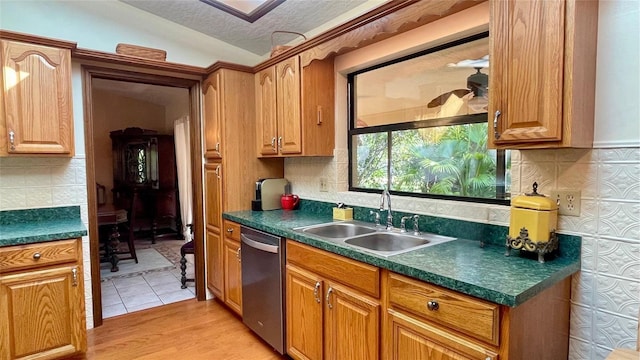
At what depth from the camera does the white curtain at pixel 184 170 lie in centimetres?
541

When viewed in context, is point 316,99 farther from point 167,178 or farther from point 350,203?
point 167,178

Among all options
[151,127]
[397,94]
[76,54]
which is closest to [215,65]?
[76,54]

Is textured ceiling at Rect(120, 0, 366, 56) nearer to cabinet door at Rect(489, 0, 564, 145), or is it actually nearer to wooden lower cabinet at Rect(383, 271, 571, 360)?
cabinet door at Rect(489, 0, 564, 145)

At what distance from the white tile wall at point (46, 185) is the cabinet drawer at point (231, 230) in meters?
1.08

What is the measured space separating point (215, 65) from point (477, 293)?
2642mm

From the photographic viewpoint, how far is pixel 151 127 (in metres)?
6.39

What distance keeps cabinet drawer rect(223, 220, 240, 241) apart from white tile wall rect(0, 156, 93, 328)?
1.08m

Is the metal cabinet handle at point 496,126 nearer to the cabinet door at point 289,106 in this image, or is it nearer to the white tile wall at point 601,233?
the white tile wall at point 601,233

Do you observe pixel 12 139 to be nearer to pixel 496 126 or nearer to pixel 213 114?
pixel 213 114

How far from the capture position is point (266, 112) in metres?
2.93

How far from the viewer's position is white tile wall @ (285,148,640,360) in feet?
4.36

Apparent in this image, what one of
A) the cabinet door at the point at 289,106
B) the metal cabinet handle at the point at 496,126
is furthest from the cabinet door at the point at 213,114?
the metal cabinet handle at the point at 496,126

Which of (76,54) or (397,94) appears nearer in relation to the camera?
(397,94)

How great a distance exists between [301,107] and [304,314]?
56.4 inches
